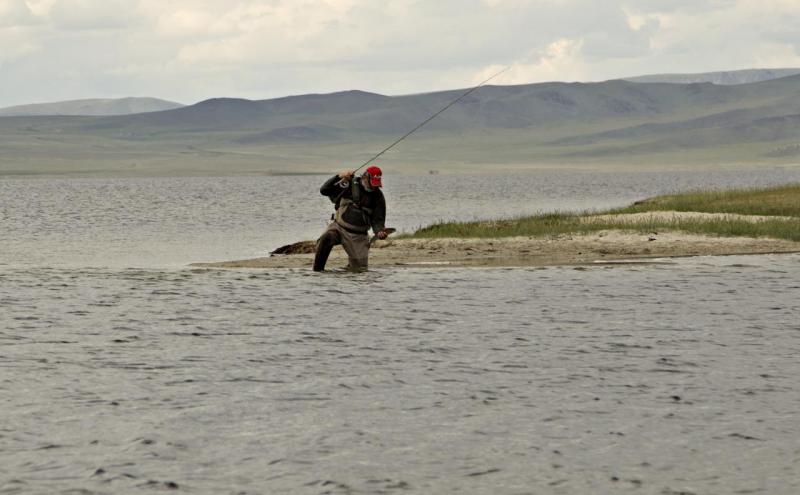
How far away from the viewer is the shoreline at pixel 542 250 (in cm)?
2652

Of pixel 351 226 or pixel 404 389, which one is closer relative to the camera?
pixel 404 389

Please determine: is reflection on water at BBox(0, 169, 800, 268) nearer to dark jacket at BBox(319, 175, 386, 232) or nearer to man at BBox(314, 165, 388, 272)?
man at BBox(314, 165, 388, 272)

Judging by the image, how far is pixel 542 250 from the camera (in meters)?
28.0

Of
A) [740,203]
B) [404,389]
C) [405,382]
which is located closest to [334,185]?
[405,382]

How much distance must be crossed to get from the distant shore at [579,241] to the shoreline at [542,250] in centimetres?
2

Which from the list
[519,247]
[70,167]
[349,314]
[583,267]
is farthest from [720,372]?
[70,167]

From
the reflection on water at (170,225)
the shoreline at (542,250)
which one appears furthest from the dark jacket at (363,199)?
the reflection on water at (170,225)

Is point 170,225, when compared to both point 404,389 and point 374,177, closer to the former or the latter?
point 374,177

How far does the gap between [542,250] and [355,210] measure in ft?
21.3

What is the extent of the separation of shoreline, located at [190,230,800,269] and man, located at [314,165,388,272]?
235 centimetres

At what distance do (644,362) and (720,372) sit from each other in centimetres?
94

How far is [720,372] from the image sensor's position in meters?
13.5

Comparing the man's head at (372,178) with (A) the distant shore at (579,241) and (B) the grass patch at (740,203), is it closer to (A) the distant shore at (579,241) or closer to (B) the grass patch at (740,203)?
(A) the distant shore at (579,241)

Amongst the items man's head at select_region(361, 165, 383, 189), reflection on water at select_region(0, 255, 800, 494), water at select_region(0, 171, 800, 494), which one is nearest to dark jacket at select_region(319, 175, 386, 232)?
man's head at select_region(361, 165, 383, 189)
